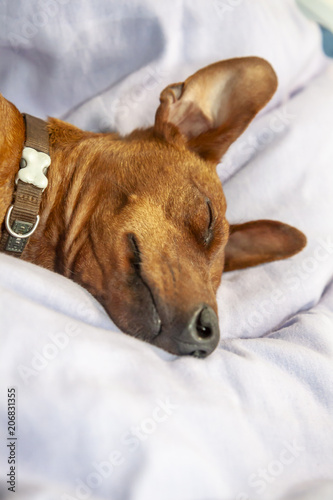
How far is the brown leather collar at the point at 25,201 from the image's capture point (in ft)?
5.89

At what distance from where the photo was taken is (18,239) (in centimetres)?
182

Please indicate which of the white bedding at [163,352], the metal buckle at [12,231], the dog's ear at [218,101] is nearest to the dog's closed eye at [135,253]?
the white bedding at [163,352]

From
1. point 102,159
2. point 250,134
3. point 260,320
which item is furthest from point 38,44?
point 260,320

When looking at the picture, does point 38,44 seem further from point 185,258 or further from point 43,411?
point 43,411

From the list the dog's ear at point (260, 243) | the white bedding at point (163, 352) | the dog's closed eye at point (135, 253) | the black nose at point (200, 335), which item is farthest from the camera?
the dog's ear at point (260, 243)

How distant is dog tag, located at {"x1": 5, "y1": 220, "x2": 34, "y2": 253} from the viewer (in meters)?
1.80

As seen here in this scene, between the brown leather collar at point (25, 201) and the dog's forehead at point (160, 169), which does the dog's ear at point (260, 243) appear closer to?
the dog's forehead at point (160, 169)

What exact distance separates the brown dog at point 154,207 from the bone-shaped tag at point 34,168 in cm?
4

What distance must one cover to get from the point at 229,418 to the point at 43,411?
0.56 metres

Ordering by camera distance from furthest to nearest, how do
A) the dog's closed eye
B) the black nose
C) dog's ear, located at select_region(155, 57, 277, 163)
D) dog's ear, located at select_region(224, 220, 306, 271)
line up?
1. dog's ear, located at select_region(224, 220, 306, 271)
2. dog's ear, located at select_region(155, 57, 277, 163)
3. the dog's closed eye
4. the black nose

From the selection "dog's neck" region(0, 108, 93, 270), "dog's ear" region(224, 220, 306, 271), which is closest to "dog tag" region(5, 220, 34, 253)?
"dog's neck" region(0, 108, 93, 270)

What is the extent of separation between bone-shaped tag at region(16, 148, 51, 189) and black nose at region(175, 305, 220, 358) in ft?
2.58

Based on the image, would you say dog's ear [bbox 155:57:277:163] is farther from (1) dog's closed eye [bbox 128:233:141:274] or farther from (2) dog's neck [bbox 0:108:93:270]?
(1) dog's closed eye [bbox 128:233:141:274]

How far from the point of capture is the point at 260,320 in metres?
2.31
